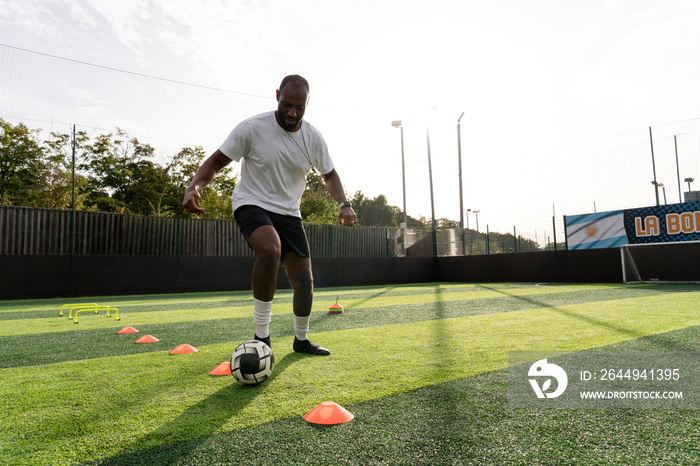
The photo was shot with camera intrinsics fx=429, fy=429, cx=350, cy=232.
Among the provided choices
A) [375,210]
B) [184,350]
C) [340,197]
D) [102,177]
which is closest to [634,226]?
[340,197]

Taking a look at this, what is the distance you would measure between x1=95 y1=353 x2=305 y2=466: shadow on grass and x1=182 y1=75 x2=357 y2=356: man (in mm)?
737

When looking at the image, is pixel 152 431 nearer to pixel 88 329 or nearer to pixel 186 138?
pixel 88 329

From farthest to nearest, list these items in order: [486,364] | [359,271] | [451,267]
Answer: [451,267] → [359,271] → [486,364]

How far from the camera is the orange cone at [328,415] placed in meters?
1.81

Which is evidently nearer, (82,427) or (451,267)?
(82,427)

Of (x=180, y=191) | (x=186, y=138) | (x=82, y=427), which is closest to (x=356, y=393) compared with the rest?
(x=82, y=427)

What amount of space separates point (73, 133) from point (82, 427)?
1323 centimetres

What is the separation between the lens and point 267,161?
10.3 ft

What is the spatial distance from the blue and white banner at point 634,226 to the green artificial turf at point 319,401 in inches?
442

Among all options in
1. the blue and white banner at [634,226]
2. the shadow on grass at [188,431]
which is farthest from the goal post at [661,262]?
the shadow on grass at [188,431]

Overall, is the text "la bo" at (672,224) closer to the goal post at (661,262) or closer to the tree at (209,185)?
the goal post at (661,262)

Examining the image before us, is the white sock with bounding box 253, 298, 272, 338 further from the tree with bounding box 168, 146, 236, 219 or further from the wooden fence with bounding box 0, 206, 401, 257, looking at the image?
the tree with bounding box 168, 146, 236, 219

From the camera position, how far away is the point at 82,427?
182 cm

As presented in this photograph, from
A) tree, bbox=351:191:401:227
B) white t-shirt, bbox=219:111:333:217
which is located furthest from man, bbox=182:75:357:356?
tree, bbox=351:191:401:227
